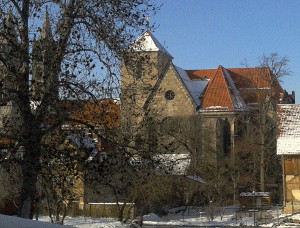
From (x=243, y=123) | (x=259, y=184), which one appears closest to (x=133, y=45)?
(x=259, y=184)

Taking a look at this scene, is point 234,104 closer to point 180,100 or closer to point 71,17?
point 180,100

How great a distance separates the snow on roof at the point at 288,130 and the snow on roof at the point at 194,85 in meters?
15.6

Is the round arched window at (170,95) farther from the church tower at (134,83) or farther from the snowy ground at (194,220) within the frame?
the church tower at (134,83)

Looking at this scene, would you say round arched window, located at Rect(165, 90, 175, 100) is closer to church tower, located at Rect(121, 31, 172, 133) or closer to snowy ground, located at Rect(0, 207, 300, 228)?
snowy ground, located at Rect(0, 207, 300, 228)

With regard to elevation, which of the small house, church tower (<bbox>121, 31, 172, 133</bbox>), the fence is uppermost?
church tower (<bbox>121, 31, 172, 133</bbox>)

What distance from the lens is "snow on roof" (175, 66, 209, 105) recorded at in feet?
176

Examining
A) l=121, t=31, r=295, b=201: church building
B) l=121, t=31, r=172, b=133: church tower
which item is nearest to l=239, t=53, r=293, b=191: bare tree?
l=121, t=31, r=295, b=201: church building

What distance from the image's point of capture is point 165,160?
1252 cm

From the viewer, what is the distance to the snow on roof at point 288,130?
34.5 meters

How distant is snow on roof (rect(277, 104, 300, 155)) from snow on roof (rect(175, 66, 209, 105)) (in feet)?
51.2

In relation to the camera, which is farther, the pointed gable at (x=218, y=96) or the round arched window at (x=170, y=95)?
the round arched window at (x=170, y=95)

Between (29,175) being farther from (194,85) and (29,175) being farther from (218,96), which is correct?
(194,85)

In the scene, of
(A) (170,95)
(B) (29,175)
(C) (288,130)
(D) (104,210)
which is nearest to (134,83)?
(B) (29,175)

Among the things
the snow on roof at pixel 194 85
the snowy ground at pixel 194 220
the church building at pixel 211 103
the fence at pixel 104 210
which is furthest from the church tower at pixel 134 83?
the snow on roof at pixel 194 85
